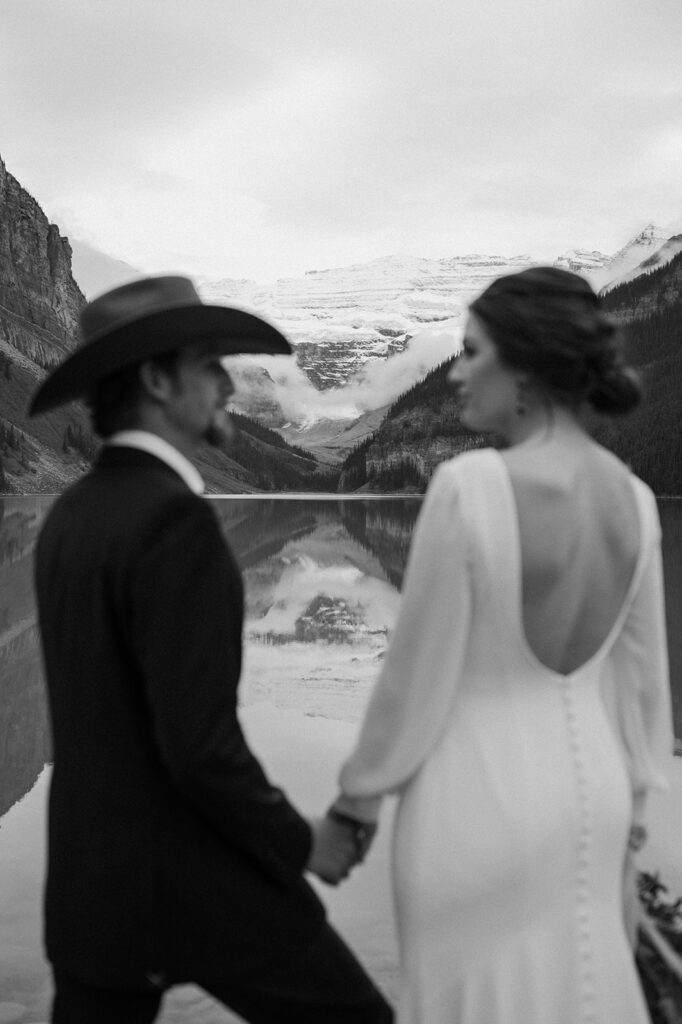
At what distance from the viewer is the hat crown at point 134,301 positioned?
2623 mm

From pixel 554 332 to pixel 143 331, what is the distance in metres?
0.94

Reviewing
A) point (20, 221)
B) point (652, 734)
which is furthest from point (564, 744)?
point (20, 221)

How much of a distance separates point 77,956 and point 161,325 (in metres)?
1.40

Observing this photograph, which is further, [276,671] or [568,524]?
[276,671]

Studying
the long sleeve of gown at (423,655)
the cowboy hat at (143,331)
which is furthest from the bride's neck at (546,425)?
the cowboy hat at (143,331)

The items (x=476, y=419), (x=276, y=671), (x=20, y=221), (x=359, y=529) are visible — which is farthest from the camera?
(x=20, y=221)

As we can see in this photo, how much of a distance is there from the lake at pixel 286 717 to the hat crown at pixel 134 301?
308 cm

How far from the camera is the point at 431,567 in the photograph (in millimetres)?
2537

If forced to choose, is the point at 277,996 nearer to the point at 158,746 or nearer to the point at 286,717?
the point at 158,746

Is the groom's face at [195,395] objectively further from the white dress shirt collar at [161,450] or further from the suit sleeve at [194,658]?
the suit sleeve at [194,658]

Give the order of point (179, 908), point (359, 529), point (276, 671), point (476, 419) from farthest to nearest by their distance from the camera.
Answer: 1. point (359, 529)
2. point (276, 671)
3. point (476, 419)
4. point (179, 908)

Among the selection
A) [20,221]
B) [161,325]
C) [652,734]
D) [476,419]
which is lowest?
[652,734]

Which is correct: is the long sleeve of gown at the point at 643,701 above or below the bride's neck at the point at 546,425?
below

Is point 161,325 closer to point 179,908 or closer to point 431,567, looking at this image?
point 431,567
